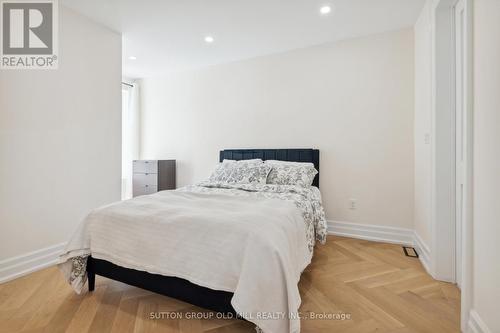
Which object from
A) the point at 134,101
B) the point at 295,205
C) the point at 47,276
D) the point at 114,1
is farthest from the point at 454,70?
the point at 134,101

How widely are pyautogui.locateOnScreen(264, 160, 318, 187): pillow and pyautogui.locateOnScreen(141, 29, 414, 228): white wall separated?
45 centimetres

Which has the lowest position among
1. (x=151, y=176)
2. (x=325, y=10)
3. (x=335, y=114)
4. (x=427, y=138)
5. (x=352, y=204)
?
(x=352, y=204)

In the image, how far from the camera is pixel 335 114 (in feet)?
10.4

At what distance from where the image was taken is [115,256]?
1.69 metres

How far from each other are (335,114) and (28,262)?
146 inches

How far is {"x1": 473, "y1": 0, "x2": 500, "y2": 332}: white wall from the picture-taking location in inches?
44.9

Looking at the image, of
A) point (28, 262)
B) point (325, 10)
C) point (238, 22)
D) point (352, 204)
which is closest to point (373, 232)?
point (352, 204)

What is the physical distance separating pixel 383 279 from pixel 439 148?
1219 millimetres

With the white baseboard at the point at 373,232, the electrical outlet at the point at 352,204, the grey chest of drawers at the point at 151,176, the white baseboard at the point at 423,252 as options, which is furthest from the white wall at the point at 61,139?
the white baseboard at the point at 423,252

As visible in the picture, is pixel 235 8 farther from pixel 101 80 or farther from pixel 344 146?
pixel 344 146

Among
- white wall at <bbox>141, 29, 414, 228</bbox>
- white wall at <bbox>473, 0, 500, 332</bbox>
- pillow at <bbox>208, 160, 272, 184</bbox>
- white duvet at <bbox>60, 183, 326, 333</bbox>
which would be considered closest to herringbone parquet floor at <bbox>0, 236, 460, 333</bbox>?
white duvet at <bbox>60, 183, 326, 333</bbox>

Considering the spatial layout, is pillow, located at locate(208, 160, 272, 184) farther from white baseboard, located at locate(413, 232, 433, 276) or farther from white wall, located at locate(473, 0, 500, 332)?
white wall, located at locate(473, 0, 500, 332)

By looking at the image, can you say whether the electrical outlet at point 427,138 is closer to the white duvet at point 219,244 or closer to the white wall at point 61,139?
the white duvet at point 219,244

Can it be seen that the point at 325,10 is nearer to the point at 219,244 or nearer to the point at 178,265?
the point at 219,244
